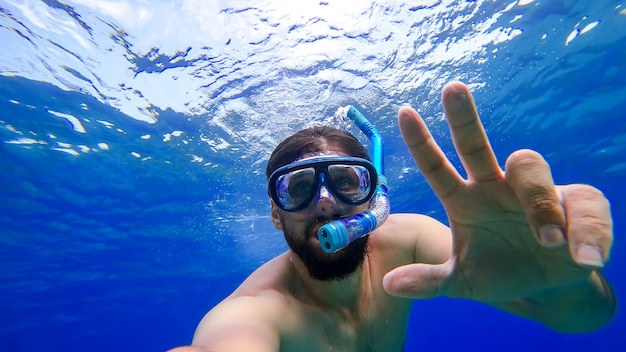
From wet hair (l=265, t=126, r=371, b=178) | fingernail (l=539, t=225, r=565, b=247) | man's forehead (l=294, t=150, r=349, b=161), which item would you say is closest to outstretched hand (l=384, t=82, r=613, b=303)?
fingernail (l=539, t=225, r=565, b=247)

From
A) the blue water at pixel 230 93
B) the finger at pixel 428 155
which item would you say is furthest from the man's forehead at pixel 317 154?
the blue water at pixel 230 93

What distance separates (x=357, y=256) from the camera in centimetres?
350

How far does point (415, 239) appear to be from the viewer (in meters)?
3.87

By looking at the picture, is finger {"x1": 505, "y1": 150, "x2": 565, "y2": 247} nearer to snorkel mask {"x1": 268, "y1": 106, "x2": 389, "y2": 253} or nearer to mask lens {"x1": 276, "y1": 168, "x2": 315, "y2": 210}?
snorkel mask {"x1": 268, "y1": 106, "x2": 389, "y2": 253}

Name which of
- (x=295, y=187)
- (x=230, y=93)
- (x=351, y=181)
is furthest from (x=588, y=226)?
(x=230, y=93)

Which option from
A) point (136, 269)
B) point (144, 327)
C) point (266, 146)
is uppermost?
point (144, 327)

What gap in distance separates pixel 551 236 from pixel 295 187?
7.85 feet

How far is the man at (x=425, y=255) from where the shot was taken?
1.70m

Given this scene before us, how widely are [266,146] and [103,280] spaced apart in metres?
23.9

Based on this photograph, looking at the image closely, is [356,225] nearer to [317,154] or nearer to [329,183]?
[329,183]

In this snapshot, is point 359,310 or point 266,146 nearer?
point 359,310

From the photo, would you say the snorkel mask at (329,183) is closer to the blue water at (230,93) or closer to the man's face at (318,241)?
the man's face at (318,241)

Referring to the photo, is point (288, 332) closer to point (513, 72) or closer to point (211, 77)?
point (211, 77)

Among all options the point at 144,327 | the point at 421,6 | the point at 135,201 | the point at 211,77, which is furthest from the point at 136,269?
the point at 144,327
